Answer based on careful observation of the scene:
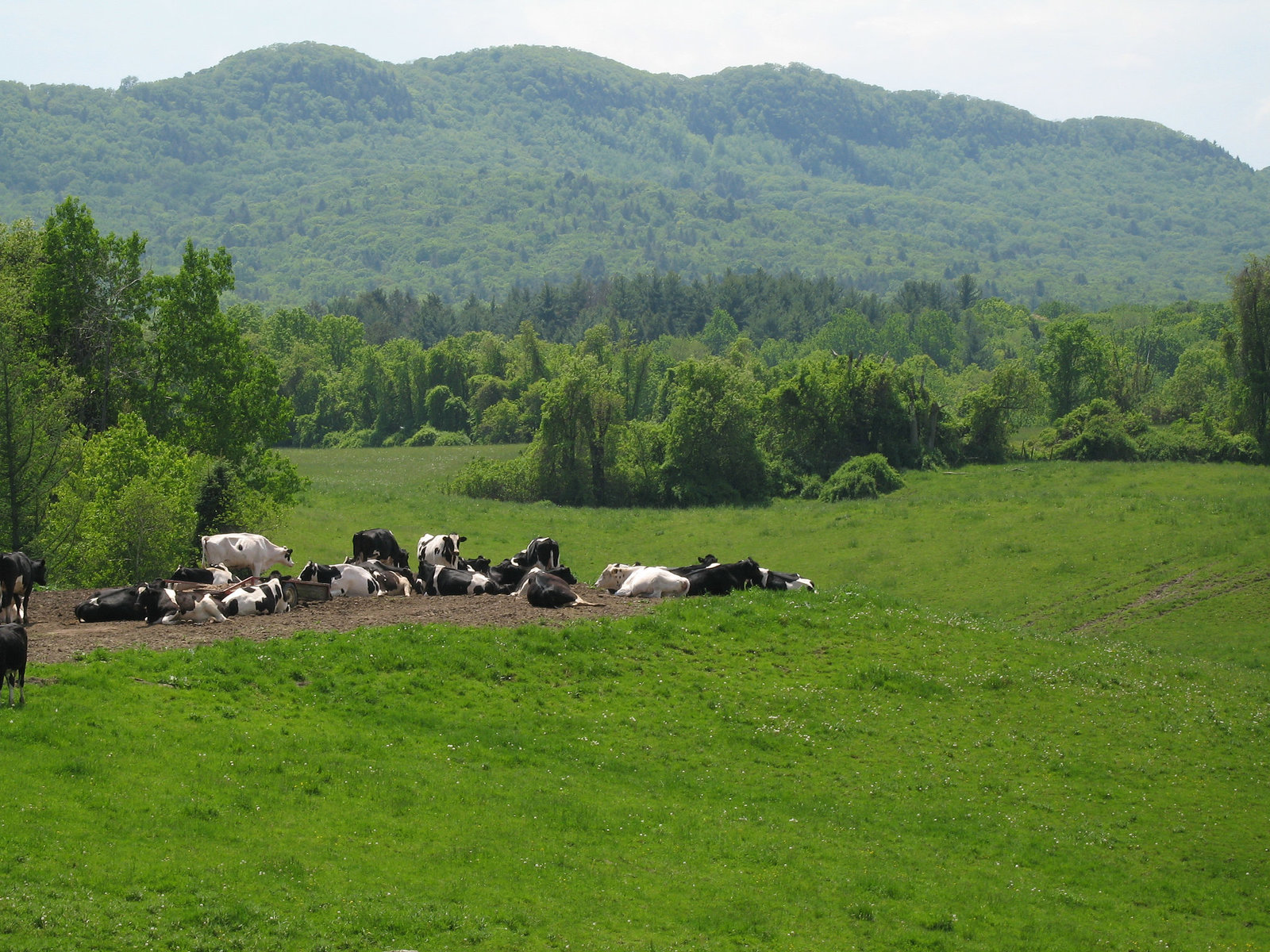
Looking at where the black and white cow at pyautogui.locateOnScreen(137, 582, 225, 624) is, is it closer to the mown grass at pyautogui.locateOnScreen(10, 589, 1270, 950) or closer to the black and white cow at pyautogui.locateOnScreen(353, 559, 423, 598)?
the mown grass at pyautogui.locateOnScreen(10, 589, 1270, 950)

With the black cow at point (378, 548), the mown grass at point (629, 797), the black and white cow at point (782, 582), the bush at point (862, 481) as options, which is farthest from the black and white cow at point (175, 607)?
the bush at point (862, 481)

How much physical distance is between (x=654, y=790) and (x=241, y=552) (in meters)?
13.7

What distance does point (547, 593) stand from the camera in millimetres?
23250

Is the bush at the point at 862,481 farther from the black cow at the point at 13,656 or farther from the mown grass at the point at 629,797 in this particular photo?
the black cow at the point at 13,656

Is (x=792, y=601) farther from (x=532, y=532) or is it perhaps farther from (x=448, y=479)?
(x=448, y=479)

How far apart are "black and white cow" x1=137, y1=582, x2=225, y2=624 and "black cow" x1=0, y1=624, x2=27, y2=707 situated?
6.42 meters

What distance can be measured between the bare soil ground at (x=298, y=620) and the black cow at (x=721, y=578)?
1779 millimetres

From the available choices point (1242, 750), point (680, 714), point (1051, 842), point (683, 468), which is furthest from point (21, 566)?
point (683, 468)

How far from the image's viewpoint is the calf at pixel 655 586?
25.0 meters

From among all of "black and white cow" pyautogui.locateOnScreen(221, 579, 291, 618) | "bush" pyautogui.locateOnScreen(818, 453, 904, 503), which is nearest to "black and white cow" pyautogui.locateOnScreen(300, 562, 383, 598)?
"black and white cow" pyautogui.locateOnScreen(221, 579, 291, 618)

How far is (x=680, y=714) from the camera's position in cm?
1877

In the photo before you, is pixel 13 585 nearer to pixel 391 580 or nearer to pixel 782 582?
pixel 391 580

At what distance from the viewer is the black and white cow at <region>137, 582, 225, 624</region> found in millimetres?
20828

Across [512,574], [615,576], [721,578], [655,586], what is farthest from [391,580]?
[721,578]
